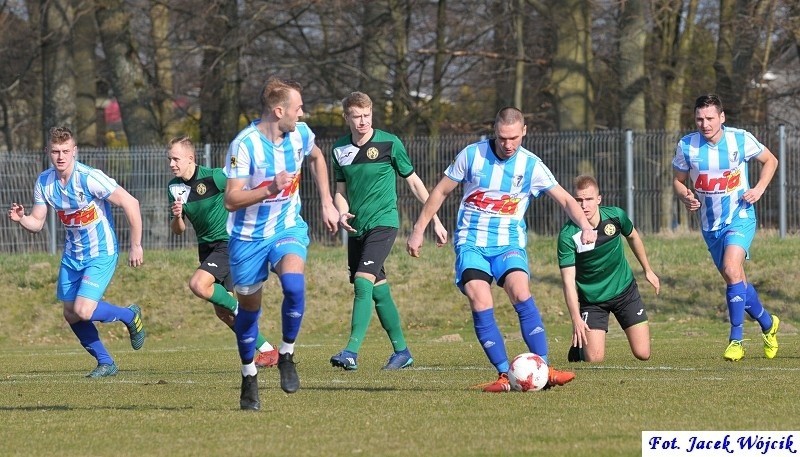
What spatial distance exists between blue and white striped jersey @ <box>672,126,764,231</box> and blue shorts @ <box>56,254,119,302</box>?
4949 mm

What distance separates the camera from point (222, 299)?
11477 millimetres

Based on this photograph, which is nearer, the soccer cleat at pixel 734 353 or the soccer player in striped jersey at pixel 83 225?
the soccer player in striped jersey at pixel 83 225

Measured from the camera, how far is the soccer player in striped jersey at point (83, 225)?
10.4m

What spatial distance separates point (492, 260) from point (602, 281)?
2.61 metres

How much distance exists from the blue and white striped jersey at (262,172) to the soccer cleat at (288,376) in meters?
0.76

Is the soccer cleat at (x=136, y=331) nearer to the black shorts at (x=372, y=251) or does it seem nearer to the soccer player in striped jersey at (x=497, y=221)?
the black shorts at (x=372, y=251)

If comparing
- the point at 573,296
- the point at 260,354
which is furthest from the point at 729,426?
the point at 260,354

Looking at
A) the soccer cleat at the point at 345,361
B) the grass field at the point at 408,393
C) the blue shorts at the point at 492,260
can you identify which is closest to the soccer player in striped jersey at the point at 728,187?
the grass field at the point at 408,393

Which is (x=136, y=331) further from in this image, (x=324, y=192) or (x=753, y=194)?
(x=753, y=194)

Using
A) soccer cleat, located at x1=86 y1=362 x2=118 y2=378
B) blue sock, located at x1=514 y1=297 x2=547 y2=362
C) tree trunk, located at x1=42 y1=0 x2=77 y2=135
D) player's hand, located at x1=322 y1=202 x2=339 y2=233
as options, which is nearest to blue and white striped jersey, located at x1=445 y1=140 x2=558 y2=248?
blue sock, located at x1=514 y1=297 x2=547 y2=362

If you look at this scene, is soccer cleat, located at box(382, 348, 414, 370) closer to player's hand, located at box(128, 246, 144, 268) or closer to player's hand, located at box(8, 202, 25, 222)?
player's hand, located at box(128, 246, 144, 268)

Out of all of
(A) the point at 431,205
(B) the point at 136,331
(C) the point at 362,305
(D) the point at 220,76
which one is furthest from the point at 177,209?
(D) the point at 220,76

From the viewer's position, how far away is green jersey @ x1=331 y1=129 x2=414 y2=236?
435 inches

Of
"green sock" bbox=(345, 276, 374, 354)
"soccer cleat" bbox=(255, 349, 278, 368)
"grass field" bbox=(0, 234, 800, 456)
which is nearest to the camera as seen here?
"grass field" bbox=(0, 234, 800, 456)
